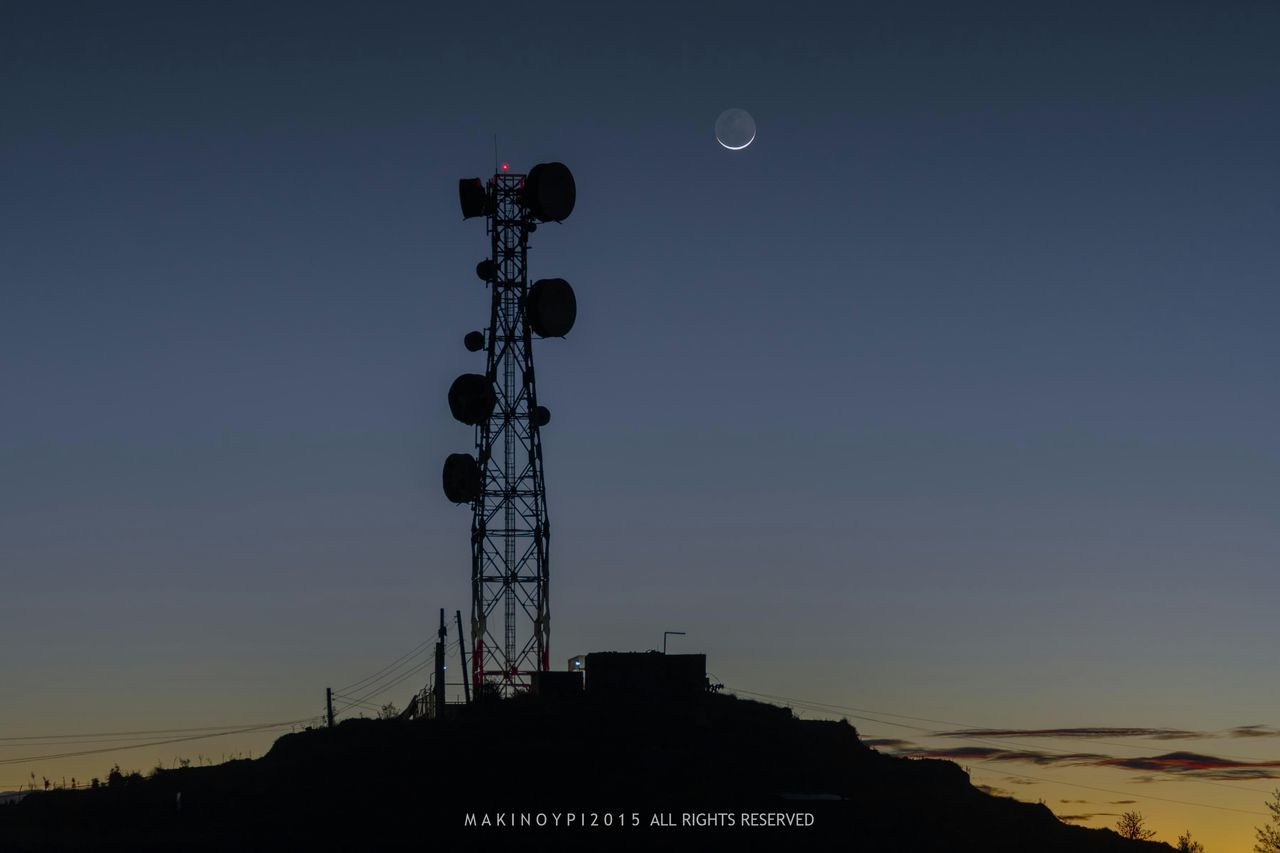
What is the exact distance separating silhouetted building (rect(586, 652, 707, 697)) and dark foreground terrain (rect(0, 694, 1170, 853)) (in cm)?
153

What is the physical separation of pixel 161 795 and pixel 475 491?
942 inches

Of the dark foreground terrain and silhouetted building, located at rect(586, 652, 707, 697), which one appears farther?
silhouetted building, located at rect(586, 652, 707, 697)

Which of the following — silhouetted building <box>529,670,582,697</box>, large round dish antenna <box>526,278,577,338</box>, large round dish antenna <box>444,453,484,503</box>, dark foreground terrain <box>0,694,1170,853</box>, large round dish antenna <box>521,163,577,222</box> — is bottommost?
dark foreground terrain <box>0,694,1170,853</box>

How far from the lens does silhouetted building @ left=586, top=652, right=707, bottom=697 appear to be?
82.1 meters

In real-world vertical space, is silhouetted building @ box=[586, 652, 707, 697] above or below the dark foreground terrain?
above

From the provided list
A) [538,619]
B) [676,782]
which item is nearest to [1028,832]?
[676,782]

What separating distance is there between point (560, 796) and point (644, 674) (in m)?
15.7

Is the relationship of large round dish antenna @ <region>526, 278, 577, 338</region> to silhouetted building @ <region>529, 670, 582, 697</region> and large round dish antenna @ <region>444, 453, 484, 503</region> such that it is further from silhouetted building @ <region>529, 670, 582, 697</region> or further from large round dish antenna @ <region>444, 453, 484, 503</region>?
silhouetted building @ <region>529, 670, 582, 697</region>

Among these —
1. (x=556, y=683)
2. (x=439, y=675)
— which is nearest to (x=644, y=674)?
(x=556, y=683)

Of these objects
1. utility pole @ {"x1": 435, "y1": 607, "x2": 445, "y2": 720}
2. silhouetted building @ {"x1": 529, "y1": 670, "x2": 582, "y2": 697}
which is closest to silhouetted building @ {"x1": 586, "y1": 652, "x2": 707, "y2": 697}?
silhouetted building @ {"x1": 529, "y1": 670, "x2": 582, "y2": 697}

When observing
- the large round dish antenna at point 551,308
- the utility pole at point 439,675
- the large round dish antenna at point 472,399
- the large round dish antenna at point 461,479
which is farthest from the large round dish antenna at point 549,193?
the utility pole at point 439,675

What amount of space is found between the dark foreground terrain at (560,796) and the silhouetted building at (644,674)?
5.02 feet

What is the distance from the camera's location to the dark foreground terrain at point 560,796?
63781mm

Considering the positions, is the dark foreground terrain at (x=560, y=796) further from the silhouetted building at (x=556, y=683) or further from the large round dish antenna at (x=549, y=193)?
the large round dish antenna at (x=549, y=193)
